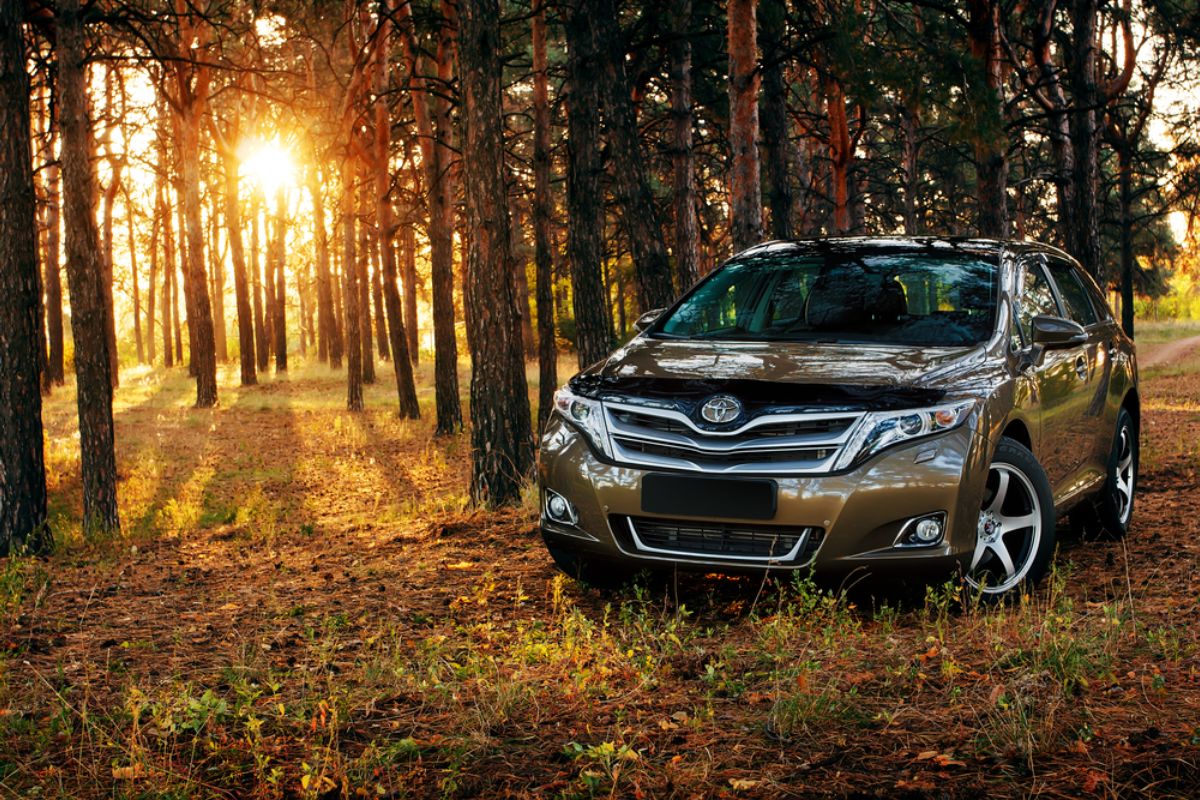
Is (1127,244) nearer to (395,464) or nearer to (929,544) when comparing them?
(395,464)

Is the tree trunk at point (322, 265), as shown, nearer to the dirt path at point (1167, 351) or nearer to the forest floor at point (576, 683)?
the forest floor at point (576, 683)

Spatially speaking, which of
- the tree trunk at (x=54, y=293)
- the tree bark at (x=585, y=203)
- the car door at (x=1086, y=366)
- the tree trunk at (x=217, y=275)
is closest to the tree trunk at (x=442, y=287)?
the tree bark at (x=585, y=203)

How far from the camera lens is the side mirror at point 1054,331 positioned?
237 inches

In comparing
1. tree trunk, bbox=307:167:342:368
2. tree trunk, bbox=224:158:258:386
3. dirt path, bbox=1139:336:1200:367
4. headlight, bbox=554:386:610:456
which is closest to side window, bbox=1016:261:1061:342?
headlight, bbox=554:386:610:456

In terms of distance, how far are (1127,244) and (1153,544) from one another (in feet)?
85.2

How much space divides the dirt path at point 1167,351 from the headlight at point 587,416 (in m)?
28.4

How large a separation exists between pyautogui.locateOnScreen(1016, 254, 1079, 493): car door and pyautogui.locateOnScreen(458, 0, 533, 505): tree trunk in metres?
4.66

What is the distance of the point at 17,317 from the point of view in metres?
9.49

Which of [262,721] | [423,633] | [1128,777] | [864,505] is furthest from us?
[423,633]

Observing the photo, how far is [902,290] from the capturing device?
6.41 meters

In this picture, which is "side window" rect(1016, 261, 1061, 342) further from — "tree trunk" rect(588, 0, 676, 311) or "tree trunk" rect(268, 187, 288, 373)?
"tree trunk" rect(268, 187, 288, 373)

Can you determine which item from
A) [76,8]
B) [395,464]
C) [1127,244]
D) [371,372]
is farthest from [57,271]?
[1127,244]

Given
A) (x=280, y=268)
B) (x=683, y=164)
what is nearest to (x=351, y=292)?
(x=683, y=164)

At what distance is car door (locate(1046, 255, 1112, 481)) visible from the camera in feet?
22.4
